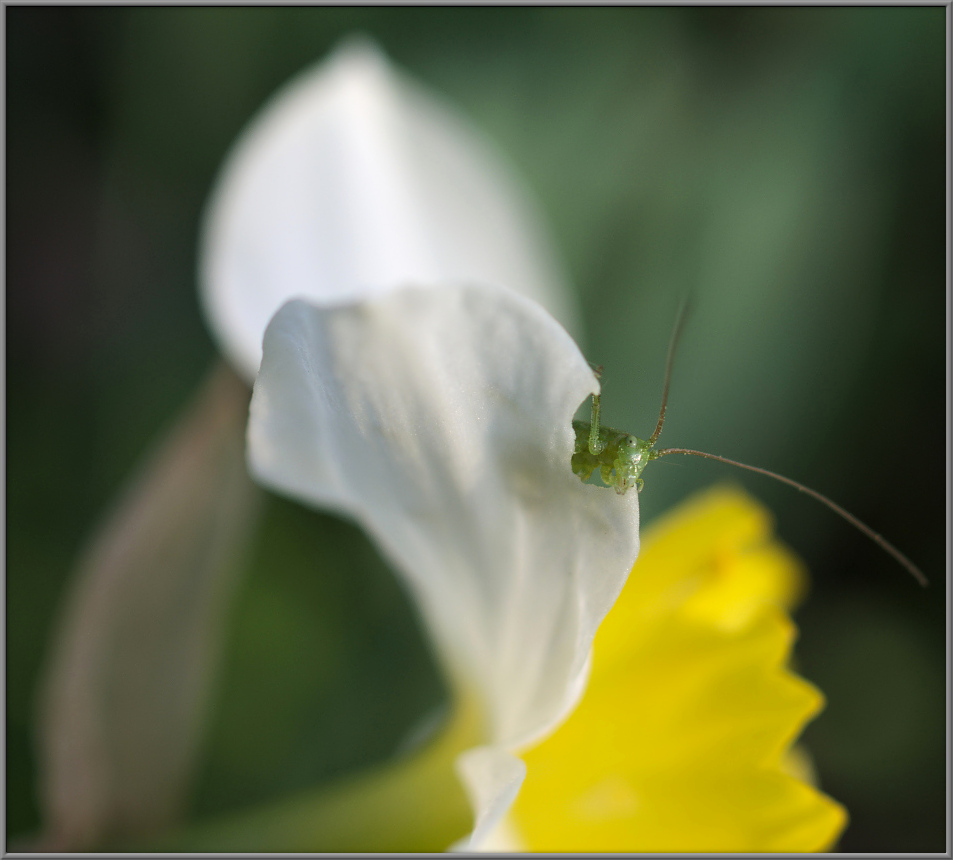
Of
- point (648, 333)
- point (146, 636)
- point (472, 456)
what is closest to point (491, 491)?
point (472, 456)

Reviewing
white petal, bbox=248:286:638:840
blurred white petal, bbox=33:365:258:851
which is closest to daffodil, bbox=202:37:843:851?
white petal, bbox=248:286:638:840

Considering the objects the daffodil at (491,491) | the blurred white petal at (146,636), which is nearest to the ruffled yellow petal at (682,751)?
the daffodil at (491,491)

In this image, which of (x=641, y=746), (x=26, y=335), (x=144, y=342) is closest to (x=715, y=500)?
(x=641, y=746)

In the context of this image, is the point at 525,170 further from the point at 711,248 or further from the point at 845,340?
the point at 845,340

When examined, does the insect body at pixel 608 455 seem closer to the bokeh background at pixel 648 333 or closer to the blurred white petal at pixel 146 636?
the blurred white petal at pixel 146 636

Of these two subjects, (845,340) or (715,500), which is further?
(845,340)

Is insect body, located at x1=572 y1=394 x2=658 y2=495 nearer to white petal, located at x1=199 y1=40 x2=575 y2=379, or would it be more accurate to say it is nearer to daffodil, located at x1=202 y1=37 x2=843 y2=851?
daffodil, located at x1=202 y1=37 x2=843 y2=851

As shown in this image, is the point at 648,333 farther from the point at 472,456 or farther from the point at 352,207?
the point at 472,456

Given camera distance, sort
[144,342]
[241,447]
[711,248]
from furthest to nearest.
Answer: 1. [144,342]
2. [711,248]
3. [241,447]
